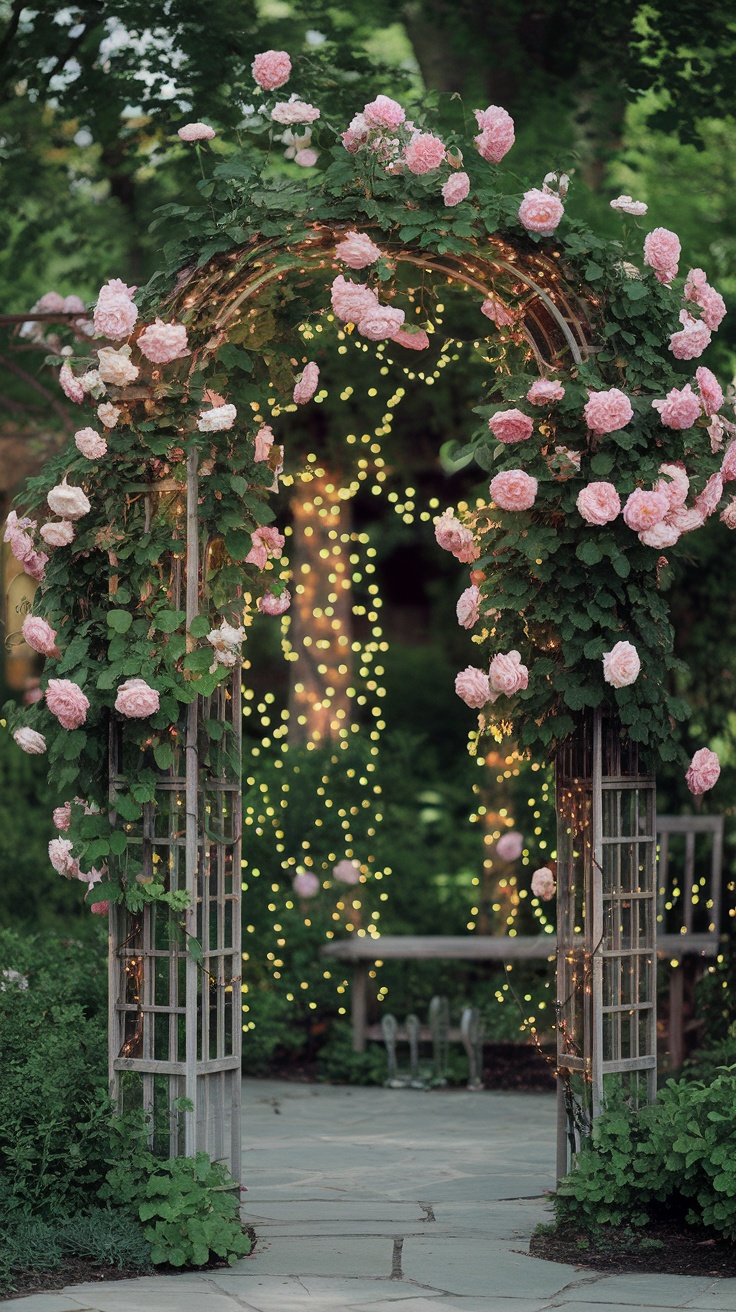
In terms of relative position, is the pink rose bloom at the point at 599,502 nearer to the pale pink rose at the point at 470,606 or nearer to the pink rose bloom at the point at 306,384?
the pale pink rose at the point at 470,606

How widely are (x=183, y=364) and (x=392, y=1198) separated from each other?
289 centimetres

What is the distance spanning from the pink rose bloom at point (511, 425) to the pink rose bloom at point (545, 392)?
0.06 metres

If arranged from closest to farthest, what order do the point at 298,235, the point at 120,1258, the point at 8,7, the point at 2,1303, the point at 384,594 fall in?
1. the point at 2,1303
2. the point at 120,1258
3. the point at 298,235
4. the point at 8,7
5. the point at 384,594

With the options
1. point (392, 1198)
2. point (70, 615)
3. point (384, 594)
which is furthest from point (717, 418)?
point (384, 594)

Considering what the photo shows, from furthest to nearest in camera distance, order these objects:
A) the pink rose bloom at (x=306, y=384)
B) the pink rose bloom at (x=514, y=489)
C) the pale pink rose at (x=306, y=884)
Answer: the pale pink rose at (x=306, y=884) → the pink rose bloom at (x=306, y=384) → the pink rose bloom at (x=514, y=489)

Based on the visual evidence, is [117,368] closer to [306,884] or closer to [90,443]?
[90,443]

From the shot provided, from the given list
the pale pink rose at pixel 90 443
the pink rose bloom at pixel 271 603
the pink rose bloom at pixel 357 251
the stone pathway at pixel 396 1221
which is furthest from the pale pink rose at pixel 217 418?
the stone pathway at pixel 396 1221

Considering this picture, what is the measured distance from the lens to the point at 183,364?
4922mm

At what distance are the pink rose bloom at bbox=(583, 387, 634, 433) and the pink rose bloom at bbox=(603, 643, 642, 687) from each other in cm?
65

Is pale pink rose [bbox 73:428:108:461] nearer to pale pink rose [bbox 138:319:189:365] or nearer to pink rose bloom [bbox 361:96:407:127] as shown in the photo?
pale pink rose [bbox 138:319:189:365]

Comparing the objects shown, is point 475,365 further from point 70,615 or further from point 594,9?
point 70,615

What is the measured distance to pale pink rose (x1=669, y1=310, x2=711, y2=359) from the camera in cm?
489

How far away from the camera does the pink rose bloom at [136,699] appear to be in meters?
4.65

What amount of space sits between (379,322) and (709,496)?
1126 millimetres
